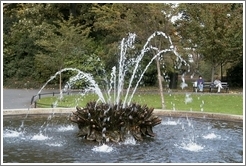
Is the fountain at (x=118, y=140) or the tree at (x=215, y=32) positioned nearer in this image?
the fountain at (x=118, y=140)

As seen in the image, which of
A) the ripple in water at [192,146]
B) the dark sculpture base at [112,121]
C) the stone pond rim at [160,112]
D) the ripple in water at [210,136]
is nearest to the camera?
the ripple in water at [192,146]

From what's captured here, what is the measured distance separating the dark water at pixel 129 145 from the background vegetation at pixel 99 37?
7.55 meters

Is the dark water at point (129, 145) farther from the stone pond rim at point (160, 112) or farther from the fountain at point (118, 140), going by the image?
the stone pond rim at point (160, 112)

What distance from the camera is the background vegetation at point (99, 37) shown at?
24547 millimetres

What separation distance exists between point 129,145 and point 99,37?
2694cm

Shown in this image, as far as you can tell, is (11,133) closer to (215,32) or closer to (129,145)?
(129,145)

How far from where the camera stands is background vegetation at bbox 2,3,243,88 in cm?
2455

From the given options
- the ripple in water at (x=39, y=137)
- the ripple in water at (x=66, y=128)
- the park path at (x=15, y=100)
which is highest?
the park path at (x=15, y=100)

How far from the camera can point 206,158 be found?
951 centimetres

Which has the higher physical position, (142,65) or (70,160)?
(142,65)

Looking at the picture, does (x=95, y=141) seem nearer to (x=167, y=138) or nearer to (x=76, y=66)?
(x=167, y=138)

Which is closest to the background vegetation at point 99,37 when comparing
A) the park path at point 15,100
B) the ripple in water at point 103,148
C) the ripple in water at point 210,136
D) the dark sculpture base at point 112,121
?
the park path at point 15,100

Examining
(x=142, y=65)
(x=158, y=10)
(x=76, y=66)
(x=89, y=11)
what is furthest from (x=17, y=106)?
(x=89, y=11)

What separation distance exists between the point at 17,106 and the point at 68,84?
12.6m
